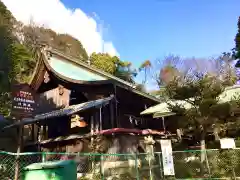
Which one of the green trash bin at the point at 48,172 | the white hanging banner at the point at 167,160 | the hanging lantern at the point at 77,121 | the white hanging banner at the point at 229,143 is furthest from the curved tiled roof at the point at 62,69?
the green trash bin at the point at 48,172

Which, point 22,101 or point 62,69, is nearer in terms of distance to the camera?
point 22,101

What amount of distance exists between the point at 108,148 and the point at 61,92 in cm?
692

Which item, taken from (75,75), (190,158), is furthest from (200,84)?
(75,75)

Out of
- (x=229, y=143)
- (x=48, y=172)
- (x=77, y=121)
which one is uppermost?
(x=77, y=121)

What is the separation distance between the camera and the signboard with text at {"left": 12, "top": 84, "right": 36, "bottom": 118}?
12641mm

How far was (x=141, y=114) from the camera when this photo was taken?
20094mm

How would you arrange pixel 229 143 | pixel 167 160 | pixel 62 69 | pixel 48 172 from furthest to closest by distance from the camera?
1. pixel 62 69
2. pixel 229 143
3. pixel 167 160
4. pixel 48 172

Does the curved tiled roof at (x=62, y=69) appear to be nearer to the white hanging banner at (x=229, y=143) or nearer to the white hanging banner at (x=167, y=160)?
the white hanging banner at (x=167, y=160)

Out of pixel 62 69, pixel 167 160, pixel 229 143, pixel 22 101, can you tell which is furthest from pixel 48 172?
pixel 62 69

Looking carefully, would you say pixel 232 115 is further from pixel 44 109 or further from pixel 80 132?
pixel 44 109

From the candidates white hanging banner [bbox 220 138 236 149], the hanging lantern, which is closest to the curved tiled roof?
the hanging lantern

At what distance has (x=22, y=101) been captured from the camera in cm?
1308

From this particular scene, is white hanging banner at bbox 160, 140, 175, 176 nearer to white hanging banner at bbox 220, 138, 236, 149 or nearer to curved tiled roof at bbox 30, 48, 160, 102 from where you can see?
white hanging banner at bbox 220, 138, 236, 149

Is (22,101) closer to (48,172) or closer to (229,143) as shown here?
(48,172)
